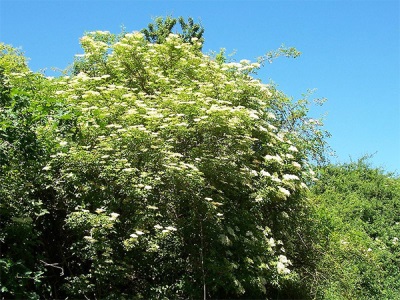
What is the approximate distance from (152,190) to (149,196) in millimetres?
80

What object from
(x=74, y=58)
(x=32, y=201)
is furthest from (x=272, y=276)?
(x=74, y=58)

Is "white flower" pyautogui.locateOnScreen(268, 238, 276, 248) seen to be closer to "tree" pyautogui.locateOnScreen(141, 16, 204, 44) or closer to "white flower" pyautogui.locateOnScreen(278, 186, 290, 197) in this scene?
"white flower" pyautogui.locateOnScreen(278, 186, 290, 197)

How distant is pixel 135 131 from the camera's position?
5.40 m

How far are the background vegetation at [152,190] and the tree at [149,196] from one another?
0.02m

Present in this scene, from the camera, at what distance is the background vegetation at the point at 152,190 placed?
491 centimetres

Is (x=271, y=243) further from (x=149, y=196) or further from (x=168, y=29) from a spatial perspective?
(x=168, y=29)

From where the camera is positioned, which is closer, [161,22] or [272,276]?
[272,276]

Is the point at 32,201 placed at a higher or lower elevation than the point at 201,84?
lower

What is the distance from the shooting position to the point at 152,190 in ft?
17.9

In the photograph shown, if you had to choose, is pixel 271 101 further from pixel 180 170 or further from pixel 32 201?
pixel 32 201

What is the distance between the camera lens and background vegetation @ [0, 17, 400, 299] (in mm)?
4910

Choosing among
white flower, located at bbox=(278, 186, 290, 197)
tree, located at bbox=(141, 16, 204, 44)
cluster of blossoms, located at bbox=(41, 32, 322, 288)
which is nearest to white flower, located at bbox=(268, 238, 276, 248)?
cluster of blossoms, located at bbox=(41, 32, 322, 288)

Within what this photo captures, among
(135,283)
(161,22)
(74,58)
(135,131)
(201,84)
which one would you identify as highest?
(161,22)

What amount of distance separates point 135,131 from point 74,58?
428cm
